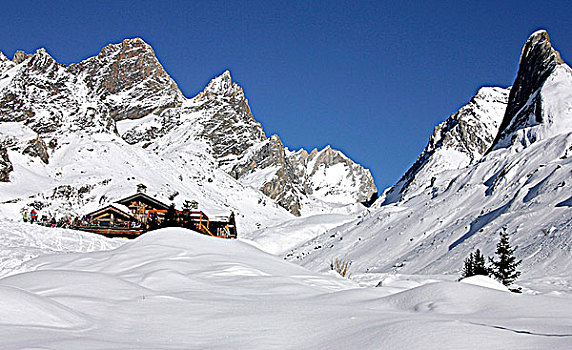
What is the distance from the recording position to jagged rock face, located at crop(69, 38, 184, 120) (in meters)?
137

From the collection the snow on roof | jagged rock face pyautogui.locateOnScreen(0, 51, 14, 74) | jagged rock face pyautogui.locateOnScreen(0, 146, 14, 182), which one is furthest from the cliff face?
jagged rock face pyautogui.locateOnScreen(0, 51, 14, 74)

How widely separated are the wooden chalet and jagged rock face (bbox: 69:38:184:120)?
10345 cm

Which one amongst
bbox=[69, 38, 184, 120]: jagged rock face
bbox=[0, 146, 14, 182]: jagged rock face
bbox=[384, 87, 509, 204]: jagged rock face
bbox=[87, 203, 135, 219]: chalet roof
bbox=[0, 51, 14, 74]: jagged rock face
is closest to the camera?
bbox=[87, 203, 135, 219]: chalet roof

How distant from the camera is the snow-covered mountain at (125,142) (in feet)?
193

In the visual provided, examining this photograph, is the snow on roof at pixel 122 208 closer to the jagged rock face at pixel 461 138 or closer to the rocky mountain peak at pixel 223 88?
the jagged rock face at pixel 461 138

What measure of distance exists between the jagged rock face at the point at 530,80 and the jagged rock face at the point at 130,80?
318 ft

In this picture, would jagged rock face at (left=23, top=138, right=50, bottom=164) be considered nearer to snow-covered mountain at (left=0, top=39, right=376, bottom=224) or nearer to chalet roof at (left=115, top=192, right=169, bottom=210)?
snow-covered mountain at (left=0, top=39, right=376, bottom=224)

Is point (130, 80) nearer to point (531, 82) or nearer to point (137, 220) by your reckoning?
point (531, 82)

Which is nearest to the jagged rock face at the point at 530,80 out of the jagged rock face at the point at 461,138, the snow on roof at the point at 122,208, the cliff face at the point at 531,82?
the cliff face at the point at 531,82

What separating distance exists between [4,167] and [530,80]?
180 feet

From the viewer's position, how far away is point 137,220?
34750mm

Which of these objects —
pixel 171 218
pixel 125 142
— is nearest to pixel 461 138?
pixel 125 142

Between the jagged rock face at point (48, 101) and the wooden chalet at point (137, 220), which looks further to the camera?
the jagged rock face at point (48, 101)

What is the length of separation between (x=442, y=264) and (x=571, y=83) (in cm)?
3084
